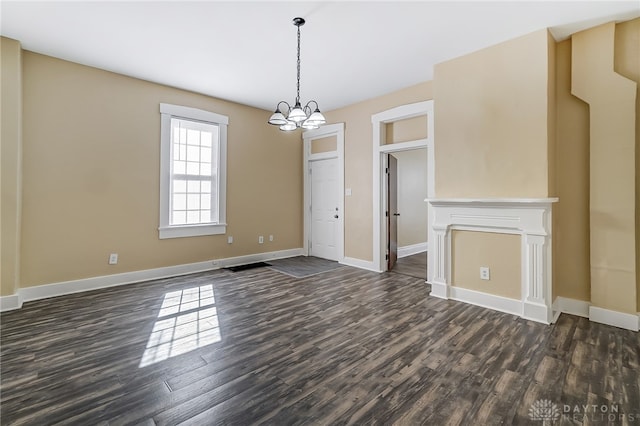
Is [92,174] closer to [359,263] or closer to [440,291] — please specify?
[359,263]

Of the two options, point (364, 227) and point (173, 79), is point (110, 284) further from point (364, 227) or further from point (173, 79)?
point (364, 227)

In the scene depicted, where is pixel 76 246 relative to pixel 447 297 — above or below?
above

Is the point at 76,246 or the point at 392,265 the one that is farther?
the point at 392,265

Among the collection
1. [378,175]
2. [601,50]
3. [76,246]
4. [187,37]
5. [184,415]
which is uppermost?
[187,37]

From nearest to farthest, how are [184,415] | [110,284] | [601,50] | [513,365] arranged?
[184,415], [513,365], [601,50], [110,284]

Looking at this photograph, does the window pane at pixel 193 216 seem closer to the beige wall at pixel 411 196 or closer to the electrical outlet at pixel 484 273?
the beige wall at pixel 411 196

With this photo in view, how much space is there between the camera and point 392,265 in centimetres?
514

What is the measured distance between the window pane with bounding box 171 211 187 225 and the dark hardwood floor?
1.47 meters

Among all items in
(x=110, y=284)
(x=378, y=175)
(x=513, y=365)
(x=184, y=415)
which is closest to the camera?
(x=184, y=415)

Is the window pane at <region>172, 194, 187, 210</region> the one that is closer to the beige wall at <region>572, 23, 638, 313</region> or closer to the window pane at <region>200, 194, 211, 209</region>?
the window pane at <region>200, 194, 211, 209</region>

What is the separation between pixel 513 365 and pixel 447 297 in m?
1.46

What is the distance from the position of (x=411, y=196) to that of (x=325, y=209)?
2.25 metres

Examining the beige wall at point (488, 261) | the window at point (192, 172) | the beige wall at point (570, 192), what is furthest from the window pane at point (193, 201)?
the beige wall at point (570, 192)

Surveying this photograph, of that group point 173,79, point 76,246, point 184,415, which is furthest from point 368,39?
point 76,246
